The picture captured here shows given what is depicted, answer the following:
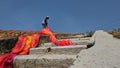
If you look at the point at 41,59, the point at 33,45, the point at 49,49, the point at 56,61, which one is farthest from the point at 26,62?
the point at 33,45

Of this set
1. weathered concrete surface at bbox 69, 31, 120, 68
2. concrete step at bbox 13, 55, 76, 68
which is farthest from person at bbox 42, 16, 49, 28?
weathered concrete surface at bbox 69, 31, 120, 68

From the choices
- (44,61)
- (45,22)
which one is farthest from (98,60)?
(45,22)

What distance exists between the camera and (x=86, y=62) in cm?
313

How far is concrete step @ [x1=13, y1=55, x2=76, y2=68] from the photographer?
12.8 ft

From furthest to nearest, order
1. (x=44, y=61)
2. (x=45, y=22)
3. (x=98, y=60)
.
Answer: (x=45, y=22) < (x=44, y=61) < (x=98, y=60)

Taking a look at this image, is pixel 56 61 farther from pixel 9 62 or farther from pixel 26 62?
pixel 9 62

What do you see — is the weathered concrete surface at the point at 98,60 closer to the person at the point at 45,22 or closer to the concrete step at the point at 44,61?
the concrete step at the point at 44,61

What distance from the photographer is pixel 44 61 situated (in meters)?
4.05

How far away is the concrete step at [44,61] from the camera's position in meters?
3.90

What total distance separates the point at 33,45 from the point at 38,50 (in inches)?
38.9

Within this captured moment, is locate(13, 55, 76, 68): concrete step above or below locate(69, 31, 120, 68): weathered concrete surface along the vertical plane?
below

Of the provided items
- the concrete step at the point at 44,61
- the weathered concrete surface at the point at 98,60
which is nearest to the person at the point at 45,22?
the concrete step at the point at 44,61

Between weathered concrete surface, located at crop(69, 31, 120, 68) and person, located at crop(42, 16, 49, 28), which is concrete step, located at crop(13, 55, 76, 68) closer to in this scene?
weathered concrete surface, located at crop(69, 31, 120, 68)

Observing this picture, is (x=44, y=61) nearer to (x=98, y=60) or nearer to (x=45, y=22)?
(x=98, y=60)
